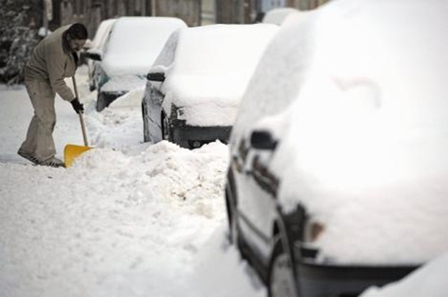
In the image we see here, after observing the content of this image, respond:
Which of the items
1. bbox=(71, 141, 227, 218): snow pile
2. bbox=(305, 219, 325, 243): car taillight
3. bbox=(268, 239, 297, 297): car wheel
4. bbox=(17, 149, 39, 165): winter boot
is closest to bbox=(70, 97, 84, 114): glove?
bbox=(17, 149, 39, 165): winter boot

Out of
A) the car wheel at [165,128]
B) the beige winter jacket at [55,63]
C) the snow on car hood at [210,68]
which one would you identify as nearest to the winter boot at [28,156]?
the beige winter jacket at [55,63]

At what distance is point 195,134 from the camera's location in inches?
344

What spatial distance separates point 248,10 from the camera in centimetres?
3406

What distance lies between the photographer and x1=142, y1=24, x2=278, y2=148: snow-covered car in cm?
870

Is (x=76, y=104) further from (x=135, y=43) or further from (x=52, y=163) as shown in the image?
(x=135, y=43)

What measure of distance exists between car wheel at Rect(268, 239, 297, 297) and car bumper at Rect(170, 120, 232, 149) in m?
4.41

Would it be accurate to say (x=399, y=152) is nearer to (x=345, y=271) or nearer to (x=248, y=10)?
(x=345, y=271)

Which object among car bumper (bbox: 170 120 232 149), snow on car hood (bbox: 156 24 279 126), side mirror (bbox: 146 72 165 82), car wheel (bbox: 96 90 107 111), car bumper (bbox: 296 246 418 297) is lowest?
car wheel (bbox: 96 90 107 111)

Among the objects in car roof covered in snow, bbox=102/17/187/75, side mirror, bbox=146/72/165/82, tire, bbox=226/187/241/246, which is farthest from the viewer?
car roof covered in snow, bbox=102/17/187/75

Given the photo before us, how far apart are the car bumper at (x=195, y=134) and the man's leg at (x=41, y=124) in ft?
7.06

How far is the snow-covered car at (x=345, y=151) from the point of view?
3699 mm

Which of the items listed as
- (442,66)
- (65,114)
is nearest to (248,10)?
(65,114)

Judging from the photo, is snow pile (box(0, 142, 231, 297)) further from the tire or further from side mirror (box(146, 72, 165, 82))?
side mirror (box(146, 72, 165, 82))

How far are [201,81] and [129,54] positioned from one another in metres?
5.66
